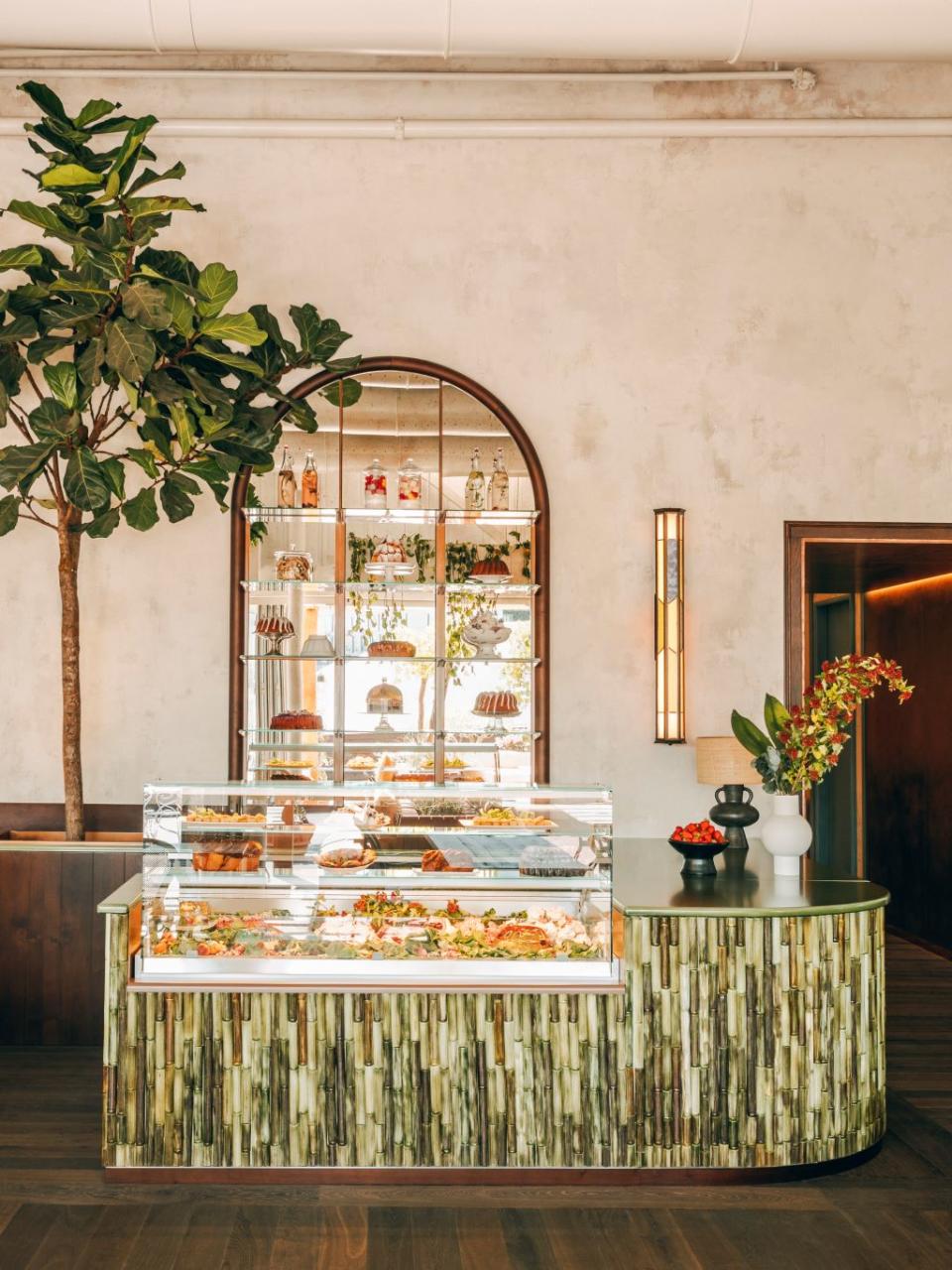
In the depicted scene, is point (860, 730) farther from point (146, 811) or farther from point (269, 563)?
point (146, 811)

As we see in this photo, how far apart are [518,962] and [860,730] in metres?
5.39

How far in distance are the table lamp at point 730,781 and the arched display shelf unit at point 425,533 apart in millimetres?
842

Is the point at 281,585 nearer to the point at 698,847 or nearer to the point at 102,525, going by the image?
the point at 102,525

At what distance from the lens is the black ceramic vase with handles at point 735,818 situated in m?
4.61

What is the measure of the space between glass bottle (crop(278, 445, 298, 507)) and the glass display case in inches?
85.3

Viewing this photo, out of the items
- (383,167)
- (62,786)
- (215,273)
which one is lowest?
(62,786)

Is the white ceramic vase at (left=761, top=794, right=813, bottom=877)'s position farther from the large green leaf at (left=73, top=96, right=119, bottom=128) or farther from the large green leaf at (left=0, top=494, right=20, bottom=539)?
the large green leaf at (left=73, top=96, right=119, bottom=128)

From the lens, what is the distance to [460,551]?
547cm

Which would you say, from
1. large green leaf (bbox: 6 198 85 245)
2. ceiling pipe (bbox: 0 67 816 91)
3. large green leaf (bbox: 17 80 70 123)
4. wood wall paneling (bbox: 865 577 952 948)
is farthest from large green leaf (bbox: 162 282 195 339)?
wood wall paneling (bbox: 865 577 952 948)

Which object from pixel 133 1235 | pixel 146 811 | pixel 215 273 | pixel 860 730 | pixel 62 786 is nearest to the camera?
pixel 133 1235

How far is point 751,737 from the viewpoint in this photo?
4.39 m

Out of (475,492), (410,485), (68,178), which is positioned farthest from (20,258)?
(475,492)

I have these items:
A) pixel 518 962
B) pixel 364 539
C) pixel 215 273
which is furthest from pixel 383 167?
pixel 518 962

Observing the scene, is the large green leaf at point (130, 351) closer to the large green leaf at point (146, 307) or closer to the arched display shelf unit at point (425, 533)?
the large green leaf at point (146, 307)
